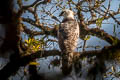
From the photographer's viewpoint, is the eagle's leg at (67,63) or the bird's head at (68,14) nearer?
the eagle's leg at (67,63)

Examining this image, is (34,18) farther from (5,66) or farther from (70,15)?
(5,66)

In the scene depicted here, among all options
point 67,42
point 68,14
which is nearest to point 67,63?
point 67,42

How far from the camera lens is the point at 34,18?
11.1 feet

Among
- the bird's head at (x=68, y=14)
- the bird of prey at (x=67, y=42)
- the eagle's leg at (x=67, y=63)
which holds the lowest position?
the eagle's leg at (x=67, y=63)

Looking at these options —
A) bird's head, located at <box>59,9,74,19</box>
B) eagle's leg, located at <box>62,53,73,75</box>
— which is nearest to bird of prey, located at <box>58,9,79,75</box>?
eagle's leg, located at <box>62,53,73,75</box>

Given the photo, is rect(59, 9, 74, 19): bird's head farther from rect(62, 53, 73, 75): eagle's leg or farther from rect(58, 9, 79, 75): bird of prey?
rect(62, 53, 73, 75): eagle's leg

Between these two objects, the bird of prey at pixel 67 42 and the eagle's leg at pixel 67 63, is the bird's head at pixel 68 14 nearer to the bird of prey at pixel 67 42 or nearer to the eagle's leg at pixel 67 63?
the bird of prey at pixel 67 42

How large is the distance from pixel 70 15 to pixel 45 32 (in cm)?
84

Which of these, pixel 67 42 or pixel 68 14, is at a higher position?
pixel 68 14

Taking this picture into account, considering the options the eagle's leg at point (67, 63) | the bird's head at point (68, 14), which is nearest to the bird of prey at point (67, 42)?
the eagle's leg at point (67, 63)

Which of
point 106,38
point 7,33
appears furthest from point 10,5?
point 106,38

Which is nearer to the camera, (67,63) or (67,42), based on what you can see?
(67,63)

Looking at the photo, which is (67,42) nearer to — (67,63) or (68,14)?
(67,63)

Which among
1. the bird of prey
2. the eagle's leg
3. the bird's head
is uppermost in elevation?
the bird's head
